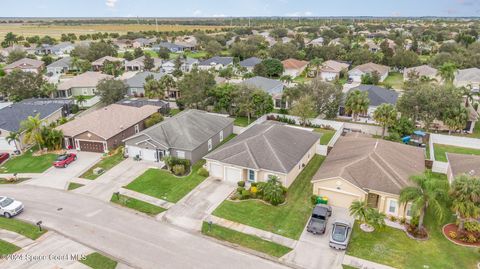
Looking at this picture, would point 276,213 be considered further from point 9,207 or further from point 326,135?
point 326,135

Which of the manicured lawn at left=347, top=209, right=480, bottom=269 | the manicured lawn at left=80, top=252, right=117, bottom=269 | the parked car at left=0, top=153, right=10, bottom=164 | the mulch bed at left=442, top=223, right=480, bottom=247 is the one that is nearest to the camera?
the manicured lawn at left=80, top=252, right=117, bottom=269

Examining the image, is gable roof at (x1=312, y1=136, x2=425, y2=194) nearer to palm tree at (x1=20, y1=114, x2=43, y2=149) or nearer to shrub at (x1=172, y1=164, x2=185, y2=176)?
shrub at (x1=172, y1=164, x2=185, y2=176)

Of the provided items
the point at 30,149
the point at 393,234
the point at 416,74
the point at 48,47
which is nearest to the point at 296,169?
the point at 393,234

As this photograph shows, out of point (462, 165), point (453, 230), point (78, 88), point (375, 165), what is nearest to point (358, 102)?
point (462, 165)

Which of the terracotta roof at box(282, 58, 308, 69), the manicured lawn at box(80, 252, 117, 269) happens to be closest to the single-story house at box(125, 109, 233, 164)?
the manicured lawn at box(80, 252, 117, 269)

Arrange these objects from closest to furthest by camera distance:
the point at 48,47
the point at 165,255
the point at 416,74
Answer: the point at 165,255, the point at 416,74, the point at 48,47

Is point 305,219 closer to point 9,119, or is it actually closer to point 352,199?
→ point 352,199

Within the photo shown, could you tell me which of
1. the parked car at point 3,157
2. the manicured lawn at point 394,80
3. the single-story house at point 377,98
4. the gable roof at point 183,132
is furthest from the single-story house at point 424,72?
the parked car at point 3,157
